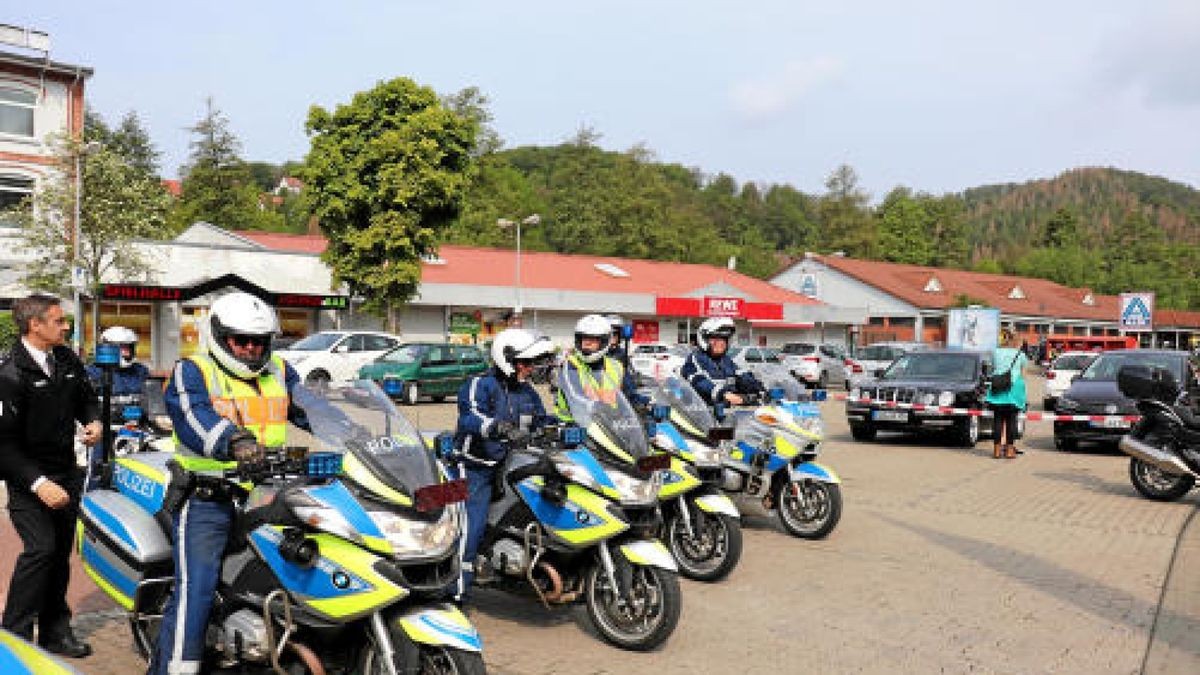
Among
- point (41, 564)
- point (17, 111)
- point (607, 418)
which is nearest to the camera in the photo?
point (41, 564)

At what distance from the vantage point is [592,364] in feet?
23.1

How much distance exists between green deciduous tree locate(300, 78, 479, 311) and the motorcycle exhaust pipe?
2548 cm

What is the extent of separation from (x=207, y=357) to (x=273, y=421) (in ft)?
1.33

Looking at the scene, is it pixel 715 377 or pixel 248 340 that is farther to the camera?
pixel 715 377

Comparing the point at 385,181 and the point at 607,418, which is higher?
the point at 385,181

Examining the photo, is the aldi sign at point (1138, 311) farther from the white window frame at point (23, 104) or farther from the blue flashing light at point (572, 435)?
the white window frame at point (23, 104)

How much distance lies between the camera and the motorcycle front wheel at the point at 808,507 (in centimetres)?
881

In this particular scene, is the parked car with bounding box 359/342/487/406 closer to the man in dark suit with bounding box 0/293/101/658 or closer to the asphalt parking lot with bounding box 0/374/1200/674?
the asphalt parking lot with bounding box 0/374/1200/674

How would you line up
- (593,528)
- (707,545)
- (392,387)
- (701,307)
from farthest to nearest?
(701,307) < (707,545) < (593,528) < (392,387)

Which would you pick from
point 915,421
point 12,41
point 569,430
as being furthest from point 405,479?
point 12,41

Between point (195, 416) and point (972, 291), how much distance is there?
223ft

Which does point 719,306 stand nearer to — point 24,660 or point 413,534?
point 413,534

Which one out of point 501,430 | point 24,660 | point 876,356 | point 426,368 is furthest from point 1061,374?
point 24,660

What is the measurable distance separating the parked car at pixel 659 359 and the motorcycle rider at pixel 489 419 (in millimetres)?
22288
